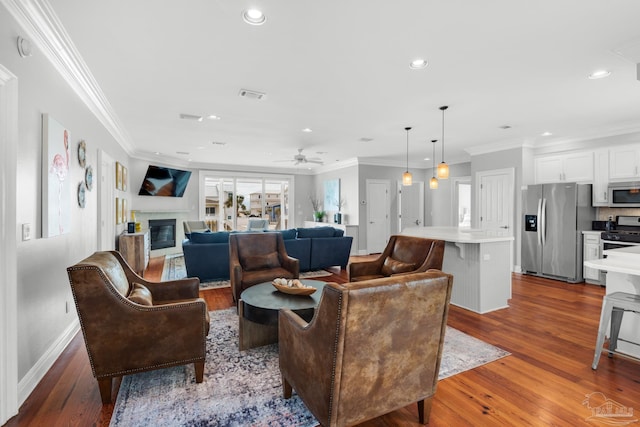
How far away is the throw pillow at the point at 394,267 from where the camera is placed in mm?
3658

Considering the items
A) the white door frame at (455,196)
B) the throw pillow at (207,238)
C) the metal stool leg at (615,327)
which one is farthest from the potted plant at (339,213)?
the metal stool leg at (615,327)

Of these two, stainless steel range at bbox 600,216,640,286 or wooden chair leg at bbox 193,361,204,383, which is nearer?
wooden chair leg at bbox 193,361,204,383

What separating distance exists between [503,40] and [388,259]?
2.51 metres

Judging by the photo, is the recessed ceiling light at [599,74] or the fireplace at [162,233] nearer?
the recessed ceiling light at [599,74]

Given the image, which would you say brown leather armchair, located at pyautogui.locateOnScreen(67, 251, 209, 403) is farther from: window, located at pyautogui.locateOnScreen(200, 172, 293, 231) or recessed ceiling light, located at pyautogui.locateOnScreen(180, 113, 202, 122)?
window, located at pyautogui.locateOnScreen(200, 172, 293, 231)

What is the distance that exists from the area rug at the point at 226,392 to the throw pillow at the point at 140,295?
57 cm

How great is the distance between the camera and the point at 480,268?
3746 mm

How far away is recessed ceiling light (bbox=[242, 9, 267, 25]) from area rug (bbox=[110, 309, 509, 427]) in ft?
8.37

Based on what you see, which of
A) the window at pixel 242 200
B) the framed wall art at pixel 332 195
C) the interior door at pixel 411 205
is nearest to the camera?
the interior door at pixel 411 205

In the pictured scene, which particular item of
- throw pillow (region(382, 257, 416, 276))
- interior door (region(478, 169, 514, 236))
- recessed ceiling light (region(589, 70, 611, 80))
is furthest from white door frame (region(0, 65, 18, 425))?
interior door (region(478, 169, 514, 236))

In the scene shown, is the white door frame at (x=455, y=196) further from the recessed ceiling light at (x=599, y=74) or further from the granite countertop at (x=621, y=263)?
the granite countertop at (x=621, y=263)

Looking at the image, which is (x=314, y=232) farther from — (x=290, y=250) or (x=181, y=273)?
(x=181, y=273)

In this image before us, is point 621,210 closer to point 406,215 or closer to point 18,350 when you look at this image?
point 406,215

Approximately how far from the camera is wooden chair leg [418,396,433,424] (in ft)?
6.02
